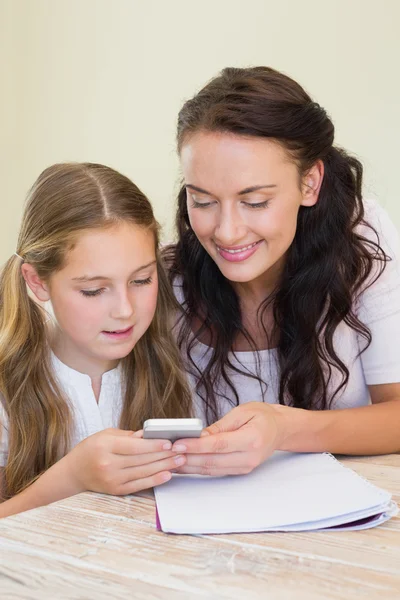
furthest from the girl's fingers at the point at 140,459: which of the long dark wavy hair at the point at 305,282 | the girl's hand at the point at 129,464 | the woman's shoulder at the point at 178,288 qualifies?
the woman's shoulder at the point at 178,288

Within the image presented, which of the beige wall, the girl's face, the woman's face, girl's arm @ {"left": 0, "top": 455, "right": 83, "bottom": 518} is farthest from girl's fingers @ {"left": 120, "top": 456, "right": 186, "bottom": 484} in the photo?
the beige wall

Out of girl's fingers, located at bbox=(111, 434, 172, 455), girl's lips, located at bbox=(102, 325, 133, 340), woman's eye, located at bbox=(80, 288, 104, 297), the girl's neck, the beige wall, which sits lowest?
girl's fingers, located at bbox=(111, 434, 172, 455)

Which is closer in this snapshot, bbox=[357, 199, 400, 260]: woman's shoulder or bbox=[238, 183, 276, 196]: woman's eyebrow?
bbox=[238, 183, 276, 196]: woman's eyebrow

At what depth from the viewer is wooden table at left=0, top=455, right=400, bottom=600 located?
903 mm

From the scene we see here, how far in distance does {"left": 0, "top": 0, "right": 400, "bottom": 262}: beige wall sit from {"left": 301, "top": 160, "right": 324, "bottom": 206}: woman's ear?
160cm

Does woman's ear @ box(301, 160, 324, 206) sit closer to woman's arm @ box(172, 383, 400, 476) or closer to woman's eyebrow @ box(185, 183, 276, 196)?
woman's eyebrow @ box(185, 183, 276, 196)

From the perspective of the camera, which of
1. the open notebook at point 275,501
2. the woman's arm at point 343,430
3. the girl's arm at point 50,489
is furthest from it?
the woman's arm at point 343,430

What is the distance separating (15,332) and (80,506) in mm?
740

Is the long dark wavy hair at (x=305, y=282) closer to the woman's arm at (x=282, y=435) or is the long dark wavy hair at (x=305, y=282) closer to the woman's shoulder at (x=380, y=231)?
the woman's shoulder at (x=380, y=231)

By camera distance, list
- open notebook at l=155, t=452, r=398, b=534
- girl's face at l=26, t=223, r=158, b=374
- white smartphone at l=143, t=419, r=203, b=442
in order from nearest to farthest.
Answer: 1. open notebook at l=155, t=452, r=398, b=534
2. white smartphone at l=143, t=419, r=203, b=442
3. girl's face at l=26, t=223, r=158, b=374

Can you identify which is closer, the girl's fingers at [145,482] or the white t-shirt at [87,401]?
the girl's fingers at [145,482]

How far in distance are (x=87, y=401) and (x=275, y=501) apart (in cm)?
78

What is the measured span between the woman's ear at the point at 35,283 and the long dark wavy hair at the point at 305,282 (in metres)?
0.41

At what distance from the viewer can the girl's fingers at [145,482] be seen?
1263mm
